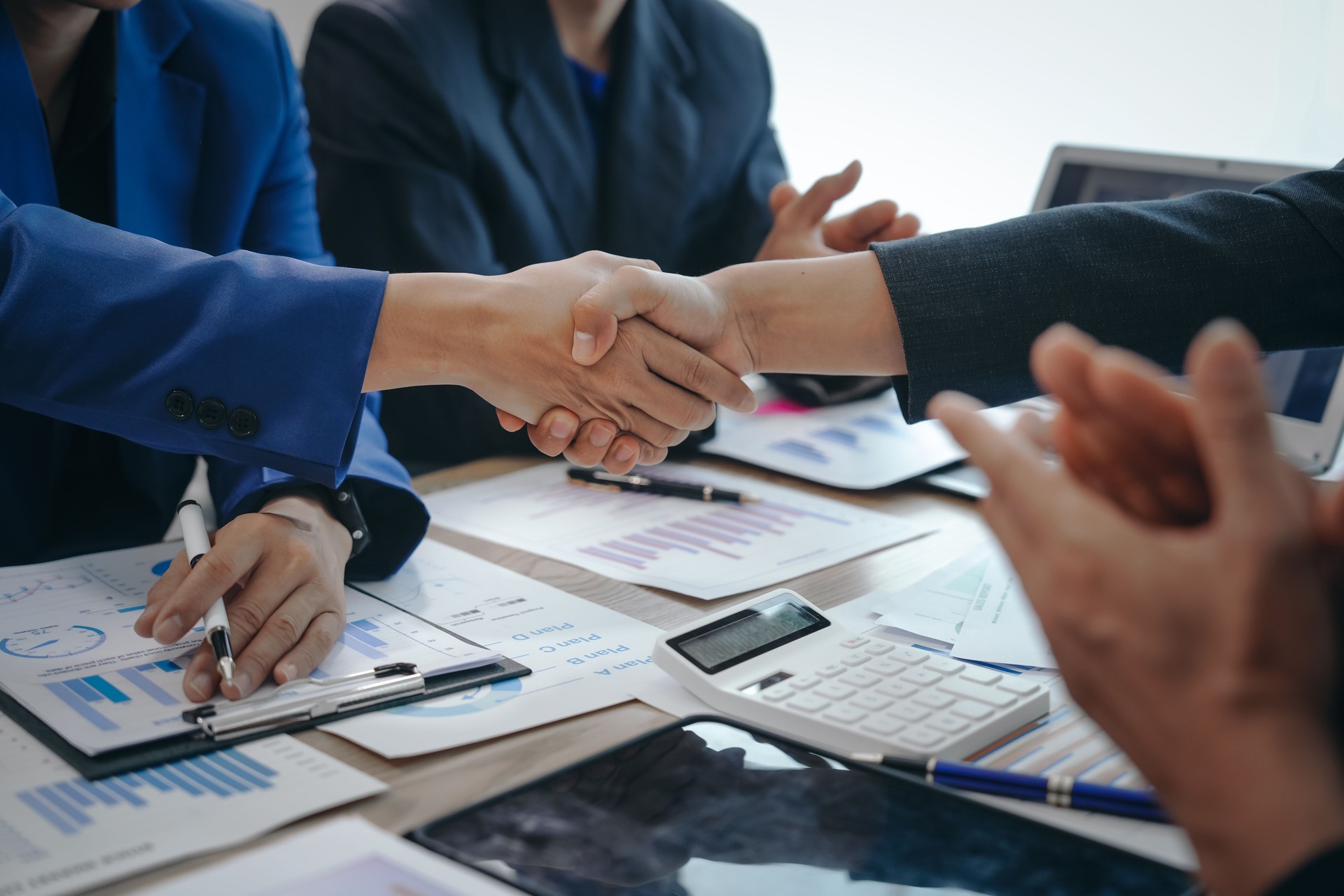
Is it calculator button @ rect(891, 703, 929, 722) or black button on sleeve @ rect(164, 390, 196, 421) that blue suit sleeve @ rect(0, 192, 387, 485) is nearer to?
black button on sleeve @ rect(164, 390, 196, 421)

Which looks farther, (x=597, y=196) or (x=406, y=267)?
(x=597, y=196)

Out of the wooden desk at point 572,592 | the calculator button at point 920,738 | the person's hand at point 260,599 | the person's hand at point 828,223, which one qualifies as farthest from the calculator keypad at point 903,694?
the person's hand at point 828,223

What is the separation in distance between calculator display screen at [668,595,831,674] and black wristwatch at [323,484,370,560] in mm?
341

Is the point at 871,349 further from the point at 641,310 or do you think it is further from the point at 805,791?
the point at 805,791

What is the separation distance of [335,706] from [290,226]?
2.62 feet

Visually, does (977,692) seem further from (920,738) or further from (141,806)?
(141,806)

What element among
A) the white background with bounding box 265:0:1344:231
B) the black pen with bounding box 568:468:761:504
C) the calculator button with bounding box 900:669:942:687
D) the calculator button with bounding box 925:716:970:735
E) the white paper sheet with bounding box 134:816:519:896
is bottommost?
the black pen with bounding box 568:468:761:504

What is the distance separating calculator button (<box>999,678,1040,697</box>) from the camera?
0.72 metres

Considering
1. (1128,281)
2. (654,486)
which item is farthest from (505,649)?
(1128,281)

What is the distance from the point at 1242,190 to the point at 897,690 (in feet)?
3.37

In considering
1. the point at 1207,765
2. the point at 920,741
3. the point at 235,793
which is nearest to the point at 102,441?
the point at 235,793

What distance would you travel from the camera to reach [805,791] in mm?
623

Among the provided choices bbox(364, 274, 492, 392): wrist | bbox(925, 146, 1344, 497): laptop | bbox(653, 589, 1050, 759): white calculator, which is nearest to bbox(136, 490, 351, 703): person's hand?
bbox(364, 274, 492, 392): wrist

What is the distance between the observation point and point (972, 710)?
0.70 m
